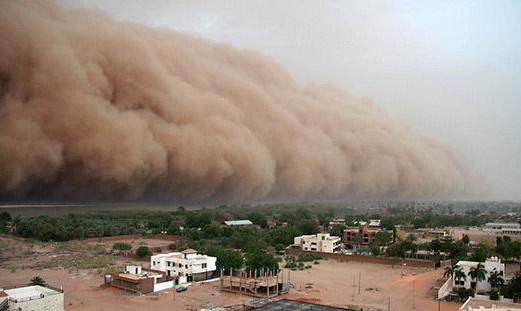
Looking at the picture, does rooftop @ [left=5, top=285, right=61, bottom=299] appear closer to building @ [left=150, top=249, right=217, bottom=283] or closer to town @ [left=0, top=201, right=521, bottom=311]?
town @ [left=0, top=201, right=521, bottom=311]

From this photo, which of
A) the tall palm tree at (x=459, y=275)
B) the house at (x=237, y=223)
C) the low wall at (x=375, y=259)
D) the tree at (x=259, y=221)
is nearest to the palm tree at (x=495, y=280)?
the tall palm tree at (x=459, y=275)

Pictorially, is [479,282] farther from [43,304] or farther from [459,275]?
[43,304]

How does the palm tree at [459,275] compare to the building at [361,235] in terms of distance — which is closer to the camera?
the palm tree at [459,275]

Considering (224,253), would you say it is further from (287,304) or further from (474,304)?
(474,304)

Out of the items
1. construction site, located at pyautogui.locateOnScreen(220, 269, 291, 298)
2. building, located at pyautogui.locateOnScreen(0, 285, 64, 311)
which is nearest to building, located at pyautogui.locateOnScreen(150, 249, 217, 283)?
construction site, located at pyautogui.locateOnScreen(220, 269, 291, 298)

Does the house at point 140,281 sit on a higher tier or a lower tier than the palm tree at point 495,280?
lower

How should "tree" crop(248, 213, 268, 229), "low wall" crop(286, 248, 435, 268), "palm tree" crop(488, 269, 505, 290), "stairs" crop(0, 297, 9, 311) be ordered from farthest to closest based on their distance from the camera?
1. "tree" crop(248, 213, 268, 229)
2. "low wall" crop(286, 248, 435, 268)
3. "palm tree" crop(488, 269, 505, 290)
4. "stairs" crop(0, 297, 9, 311)

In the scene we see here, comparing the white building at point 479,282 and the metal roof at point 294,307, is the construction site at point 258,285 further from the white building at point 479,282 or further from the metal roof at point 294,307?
the white building at point 479,282
